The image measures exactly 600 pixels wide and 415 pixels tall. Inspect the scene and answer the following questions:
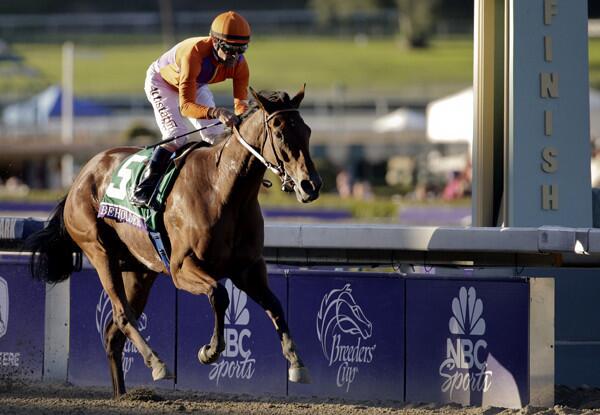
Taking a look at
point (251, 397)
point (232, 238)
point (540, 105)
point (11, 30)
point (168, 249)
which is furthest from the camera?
point (11, 30)

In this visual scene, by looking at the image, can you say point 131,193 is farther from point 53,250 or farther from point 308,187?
point 308,187

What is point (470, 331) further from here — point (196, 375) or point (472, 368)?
point (196, 375)

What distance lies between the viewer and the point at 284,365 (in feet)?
22.6

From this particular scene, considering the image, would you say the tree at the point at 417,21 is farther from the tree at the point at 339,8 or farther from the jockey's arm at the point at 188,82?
the jockey's arm at the point at 188,82

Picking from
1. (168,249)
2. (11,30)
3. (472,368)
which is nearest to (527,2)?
(472,368)

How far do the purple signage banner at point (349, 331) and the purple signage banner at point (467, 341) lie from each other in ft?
0.30

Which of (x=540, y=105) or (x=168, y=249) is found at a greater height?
(x=540, y=105)

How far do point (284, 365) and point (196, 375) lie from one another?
56 centimetres

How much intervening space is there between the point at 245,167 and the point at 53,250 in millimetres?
1751

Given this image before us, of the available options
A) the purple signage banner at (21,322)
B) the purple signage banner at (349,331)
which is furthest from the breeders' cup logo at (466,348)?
the purple signage banner at (21,322)

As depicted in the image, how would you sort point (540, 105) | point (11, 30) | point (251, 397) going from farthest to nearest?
point (11, 30) < point (540, 105) < point (251, 397)

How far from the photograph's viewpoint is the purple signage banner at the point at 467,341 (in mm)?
6477

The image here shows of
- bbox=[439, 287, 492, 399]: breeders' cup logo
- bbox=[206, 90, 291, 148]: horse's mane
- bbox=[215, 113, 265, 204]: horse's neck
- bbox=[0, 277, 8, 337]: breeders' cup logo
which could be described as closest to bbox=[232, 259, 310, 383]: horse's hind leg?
bbox=[215, 113, 265, 204]: horse's neck

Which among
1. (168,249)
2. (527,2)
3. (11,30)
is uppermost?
(11,30)
